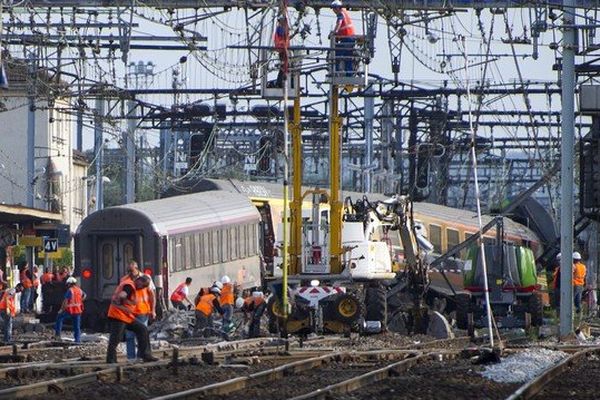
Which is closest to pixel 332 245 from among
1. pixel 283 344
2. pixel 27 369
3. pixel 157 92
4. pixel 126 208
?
pixel 283 344

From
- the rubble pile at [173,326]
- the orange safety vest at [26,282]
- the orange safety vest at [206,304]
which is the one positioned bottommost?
the rubble pile at [173,326]

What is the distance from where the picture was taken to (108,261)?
141ft

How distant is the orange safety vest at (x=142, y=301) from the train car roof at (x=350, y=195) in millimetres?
24750

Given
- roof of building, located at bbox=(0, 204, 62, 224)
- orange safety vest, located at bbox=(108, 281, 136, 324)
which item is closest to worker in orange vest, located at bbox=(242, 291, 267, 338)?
roof of building, located at bbox=(0, 204, 62, 224)

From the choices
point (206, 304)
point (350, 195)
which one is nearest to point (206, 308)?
point (206, 304)

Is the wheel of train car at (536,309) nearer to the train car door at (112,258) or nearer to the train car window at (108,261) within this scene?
the train car door at (112,258)

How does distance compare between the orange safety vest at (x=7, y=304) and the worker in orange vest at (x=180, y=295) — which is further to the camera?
the worker in orange vest at (x=180, y=295)

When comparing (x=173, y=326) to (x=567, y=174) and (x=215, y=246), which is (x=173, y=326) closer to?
(x=215, y=246)

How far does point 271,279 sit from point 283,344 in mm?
7410

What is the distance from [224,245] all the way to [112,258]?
4.99m

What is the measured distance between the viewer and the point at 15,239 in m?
54.5

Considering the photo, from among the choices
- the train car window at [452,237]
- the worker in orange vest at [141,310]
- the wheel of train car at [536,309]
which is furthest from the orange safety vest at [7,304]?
the train car window at [452,237]

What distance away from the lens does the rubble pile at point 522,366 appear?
831 inches

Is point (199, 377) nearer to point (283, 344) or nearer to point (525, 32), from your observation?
point (283, 344)
